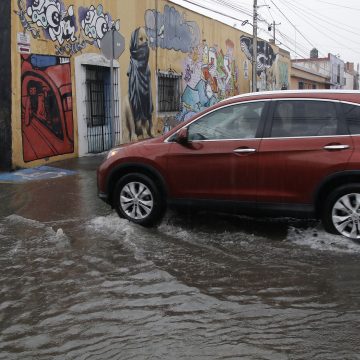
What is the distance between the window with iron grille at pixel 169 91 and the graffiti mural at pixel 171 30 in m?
1.03

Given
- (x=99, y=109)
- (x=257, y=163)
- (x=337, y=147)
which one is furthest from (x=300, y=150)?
(x=99, y=109)

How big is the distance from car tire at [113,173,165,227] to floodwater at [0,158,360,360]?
20cm

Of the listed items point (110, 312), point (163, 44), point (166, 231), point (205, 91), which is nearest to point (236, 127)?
point (166, 231)

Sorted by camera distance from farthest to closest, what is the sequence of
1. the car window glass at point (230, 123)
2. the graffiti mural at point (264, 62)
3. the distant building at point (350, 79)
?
1. the distant building at point (350, 79)
2. the graffiti mural at point (264, 62)
3. the car window glass at point (230, 123)

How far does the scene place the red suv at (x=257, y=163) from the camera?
5805mm

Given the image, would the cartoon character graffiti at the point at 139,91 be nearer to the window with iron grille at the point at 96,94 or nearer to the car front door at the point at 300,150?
the window with iron grille at the point at 96,94

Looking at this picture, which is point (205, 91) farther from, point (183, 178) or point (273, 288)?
point (273, 288)

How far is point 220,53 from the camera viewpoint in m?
23.4

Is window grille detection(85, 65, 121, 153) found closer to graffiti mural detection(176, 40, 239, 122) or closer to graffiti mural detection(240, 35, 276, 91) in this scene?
graffiti mural detection(176, 40, 239, 122)

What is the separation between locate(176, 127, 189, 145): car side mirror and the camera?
6.39 meters

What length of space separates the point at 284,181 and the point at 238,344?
2735 millimetres

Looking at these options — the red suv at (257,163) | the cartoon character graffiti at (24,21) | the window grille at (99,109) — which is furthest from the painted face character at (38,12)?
the red suv at (257,163)

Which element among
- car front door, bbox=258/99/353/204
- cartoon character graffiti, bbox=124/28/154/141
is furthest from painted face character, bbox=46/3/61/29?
car front door, bbox=258/99/353/204

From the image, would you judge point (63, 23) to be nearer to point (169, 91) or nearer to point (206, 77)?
point (169, 91)
